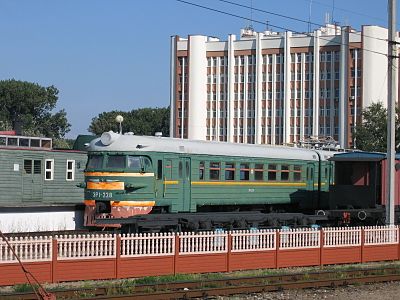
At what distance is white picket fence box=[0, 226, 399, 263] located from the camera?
15.5 metres

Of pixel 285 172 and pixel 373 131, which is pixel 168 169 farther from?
pixel 373 131

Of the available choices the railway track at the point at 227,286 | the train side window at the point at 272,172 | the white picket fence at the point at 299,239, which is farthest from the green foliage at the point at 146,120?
the railway track at the point at 227,286

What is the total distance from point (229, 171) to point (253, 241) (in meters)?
6.94

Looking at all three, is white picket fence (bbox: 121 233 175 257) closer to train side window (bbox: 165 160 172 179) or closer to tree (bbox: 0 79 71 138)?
train side window (bbox: 165 160 172 179)

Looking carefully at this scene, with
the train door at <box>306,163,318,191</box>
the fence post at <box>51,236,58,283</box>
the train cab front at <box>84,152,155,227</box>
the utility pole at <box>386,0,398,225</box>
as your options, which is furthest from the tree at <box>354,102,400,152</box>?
the fence post at <box>51,236,58,283</box>

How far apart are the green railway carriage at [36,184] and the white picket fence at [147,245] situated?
1170 cm

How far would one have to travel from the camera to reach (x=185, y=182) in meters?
24.1

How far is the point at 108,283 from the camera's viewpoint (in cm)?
1597

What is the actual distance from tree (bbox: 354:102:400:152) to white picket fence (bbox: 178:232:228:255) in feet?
136

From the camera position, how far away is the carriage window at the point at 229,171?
25750mm

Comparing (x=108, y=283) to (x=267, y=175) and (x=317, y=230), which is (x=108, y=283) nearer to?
(x=317, y=230)

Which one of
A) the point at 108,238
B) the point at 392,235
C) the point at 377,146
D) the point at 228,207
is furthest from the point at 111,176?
the point at 377,146

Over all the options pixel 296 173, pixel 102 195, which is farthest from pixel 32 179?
pixel 296 173

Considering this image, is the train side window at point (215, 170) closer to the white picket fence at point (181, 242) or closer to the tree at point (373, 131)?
the white picket fence at point (181, 242)
